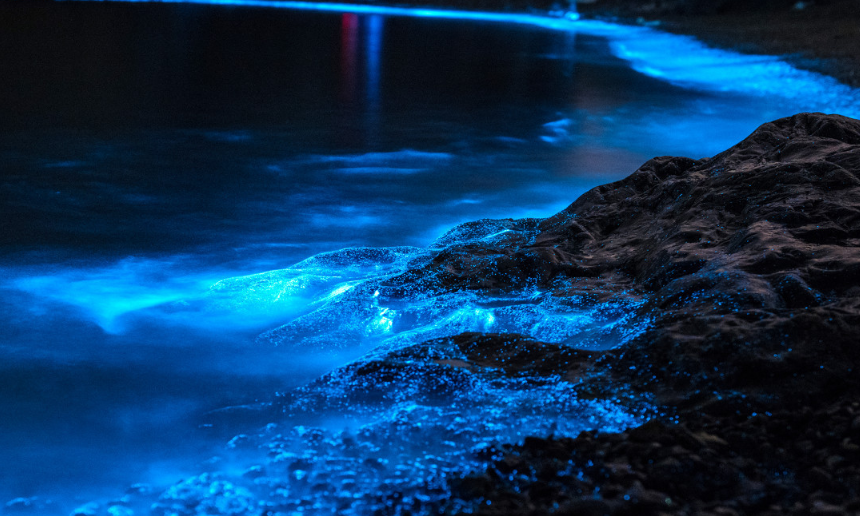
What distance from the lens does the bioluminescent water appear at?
2490mm

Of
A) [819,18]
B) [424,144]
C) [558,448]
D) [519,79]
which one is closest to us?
[558,448]

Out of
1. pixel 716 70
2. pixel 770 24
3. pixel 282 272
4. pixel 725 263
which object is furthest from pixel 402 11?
pixel 725 263

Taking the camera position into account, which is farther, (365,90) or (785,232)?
(365,90)

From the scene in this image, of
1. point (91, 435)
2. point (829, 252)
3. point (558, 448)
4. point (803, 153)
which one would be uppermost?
point (803, 153)

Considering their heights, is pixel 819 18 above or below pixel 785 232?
above

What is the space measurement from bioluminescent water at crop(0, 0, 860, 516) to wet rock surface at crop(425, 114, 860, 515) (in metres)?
0.19

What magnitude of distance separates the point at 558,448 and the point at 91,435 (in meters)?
1.64

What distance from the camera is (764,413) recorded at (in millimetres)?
2256

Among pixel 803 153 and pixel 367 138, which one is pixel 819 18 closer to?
pixel 367 138

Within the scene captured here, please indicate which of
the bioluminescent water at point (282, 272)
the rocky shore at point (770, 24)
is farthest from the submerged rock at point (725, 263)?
the rocky shore at point (770, 24)

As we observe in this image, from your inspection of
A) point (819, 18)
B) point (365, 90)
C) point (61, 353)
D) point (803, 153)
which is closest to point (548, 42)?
point (819, 18)

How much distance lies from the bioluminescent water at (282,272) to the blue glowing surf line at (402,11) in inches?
675

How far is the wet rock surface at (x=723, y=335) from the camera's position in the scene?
2.00 meters

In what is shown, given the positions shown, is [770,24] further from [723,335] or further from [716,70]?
[723,335]
